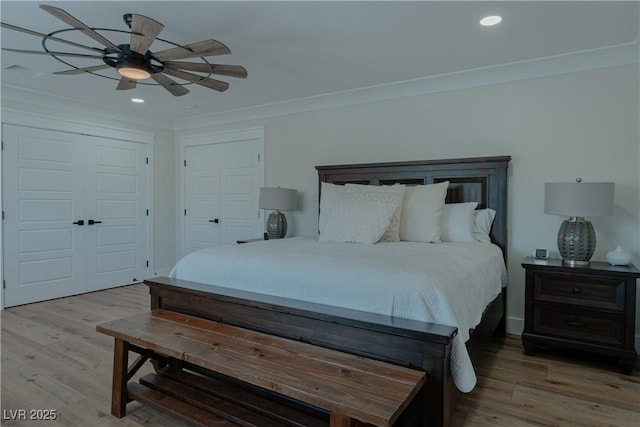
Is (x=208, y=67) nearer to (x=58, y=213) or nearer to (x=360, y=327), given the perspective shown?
(x=360, y=327)

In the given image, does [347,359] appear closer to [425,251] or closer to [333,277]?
[333,277]

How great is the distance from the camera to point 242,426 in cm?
178

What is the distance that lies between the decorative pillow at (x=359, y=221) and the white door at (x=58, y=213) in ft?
11.0

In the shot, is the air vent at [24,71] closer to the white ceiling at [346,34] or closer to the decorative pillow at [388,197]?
the white ceiling at [346,34]

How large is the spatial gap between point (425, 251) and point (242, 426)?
152 cm

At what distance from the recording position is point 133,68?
7.83 ft

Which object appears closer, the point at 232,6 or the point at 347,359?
the point at 347,359

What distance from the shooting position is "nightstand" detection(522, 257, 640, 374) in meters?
2.55

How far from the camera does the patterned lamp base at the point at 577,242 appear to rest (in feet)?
9.12

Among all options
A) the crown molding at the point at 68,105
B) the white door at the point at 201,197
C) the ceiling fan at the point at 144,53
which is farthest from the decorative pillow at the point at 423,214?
the crown molding at the point at 68,105

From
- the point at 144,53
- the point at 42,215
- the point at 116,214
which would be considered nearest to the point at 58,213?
the point at 42,215

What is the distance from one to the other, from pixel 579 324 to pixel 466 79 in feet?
7.40

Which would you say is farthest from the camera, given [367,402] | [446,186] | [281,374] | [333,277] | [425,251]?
[446,186]

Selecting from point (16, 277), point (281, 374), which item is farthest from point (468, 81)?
point (16, 277)
